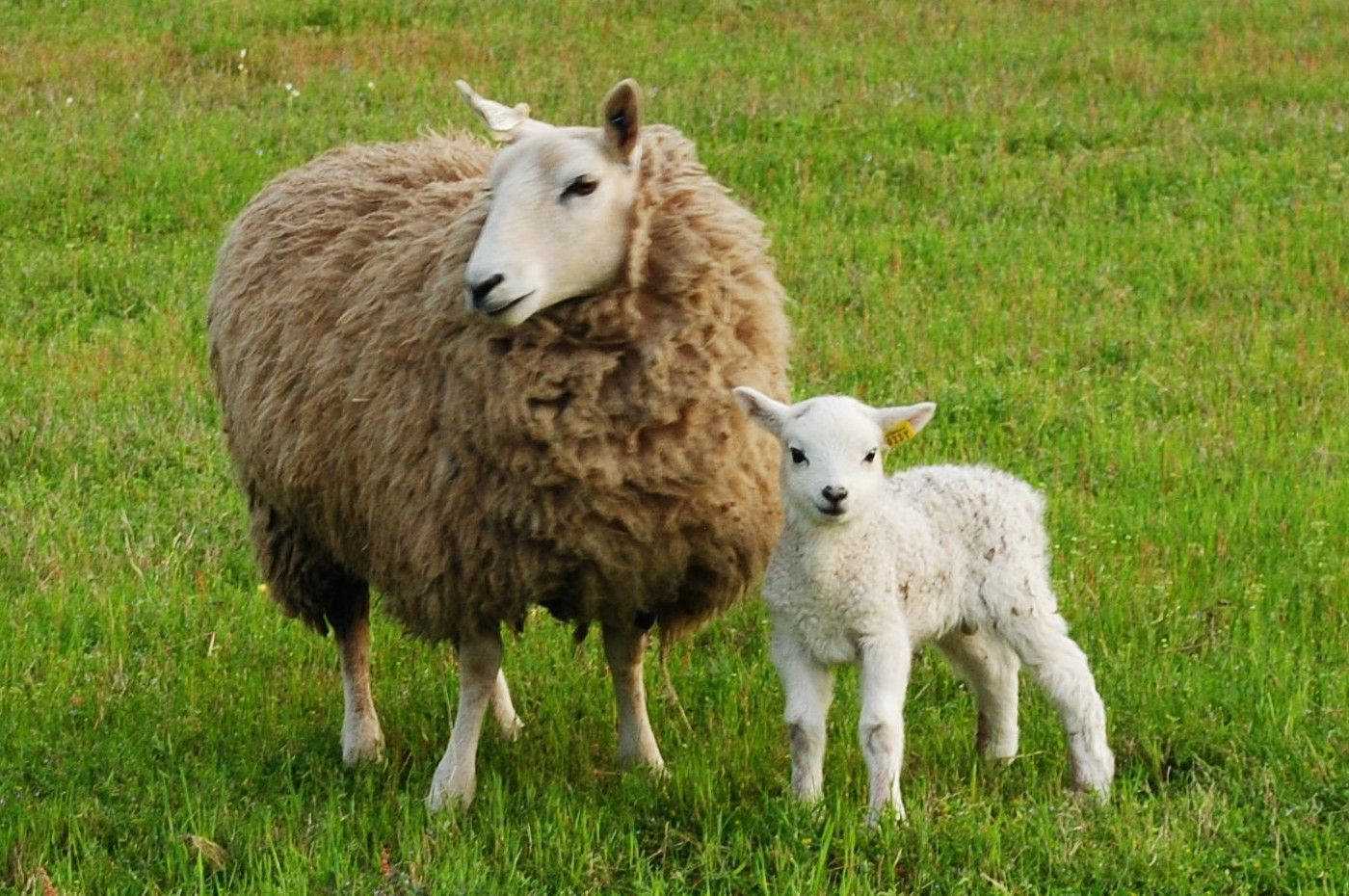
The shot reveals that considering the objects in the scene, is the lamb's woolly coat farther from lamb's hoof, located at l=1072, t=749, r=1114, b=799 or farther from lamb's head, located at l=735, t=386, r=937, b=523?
lamb's hoof, located at l=1072, t=749, r=1114, b=799

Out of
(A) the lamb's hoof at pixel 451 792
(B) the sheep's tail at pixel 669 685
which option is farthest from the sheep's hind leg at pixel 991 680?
(A) the lamb's hoof at pixel 451 792

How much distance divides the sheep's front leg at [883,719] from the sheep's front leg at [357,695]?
73.1 inches

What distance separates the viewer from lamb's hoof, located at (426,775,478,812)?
5.52 metres

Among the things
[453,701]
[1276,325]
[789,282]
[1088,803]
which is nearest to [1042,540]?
[1088,803]

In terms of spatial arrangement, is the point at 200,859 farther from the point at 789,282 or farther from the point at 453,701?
the point at 789,282

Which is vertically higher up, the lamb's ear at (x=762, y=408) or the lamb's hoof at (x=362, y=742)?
the lamb's ear at (x=762, y=408)

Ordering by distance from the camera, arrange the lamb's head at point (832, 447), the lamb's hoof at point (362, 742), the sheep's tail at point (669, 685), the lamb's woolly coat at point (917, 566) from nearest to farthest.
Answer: the lamb's head at point (832, 447), the lamb's woolly coat at point (917, 566), the sheep's tail at point (669, 685), the lamb's hoof at point (362, 742)

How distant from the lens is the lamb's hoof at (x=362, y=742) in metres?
6.19

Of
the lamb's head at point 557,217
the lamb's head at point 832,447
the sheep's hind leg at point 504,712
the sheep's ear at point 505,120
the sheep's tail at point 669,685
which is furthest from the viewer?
the sheep's hind leg at point 504,712

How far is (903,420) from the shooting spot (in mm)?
4996

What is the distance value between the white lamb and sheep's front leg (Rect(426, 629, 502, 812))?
0.98 metres

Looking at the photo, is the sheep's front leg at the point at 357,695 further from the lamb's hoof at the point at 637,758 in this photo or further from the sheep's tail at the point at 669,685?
the sheep's tail at the point at 669,685

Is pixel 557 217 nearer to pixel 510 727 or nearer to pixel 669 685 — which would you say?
pixel 669 685

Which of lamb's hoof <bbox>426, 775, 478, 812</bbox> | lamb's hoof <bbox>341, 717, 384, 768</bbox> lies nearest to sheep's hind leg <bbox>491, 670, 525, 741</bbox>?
lamb's hoof <bbox>341, 717, 384, 768</bbox>
